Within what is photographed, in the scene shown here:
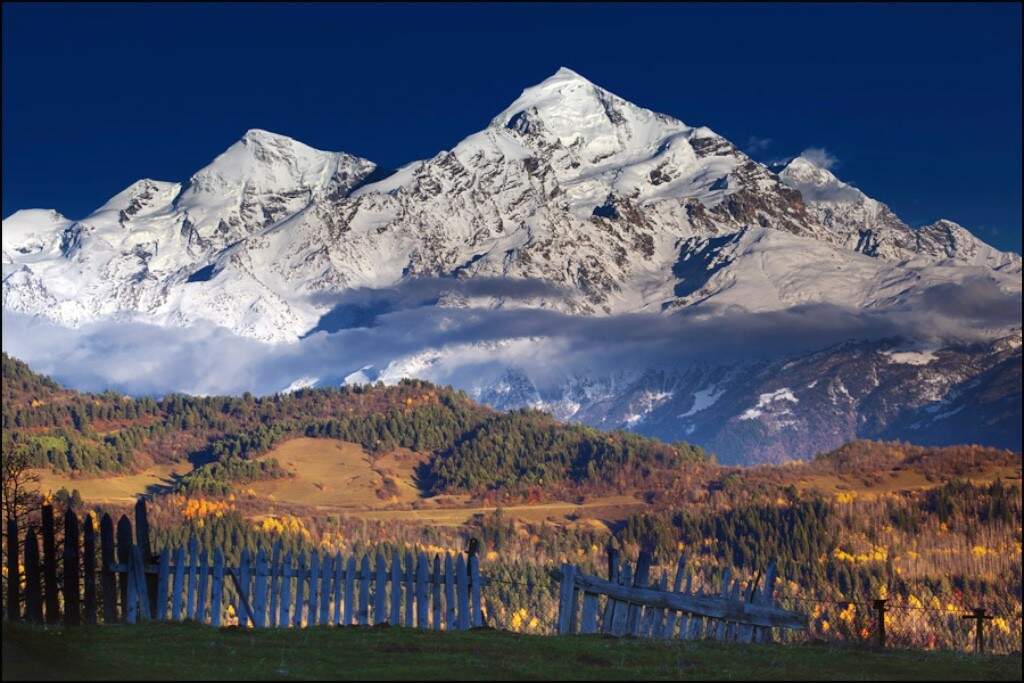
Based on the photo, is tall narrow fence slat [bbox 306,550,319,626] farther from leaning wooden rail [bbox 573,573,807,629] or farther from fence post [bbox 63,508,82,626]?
leaning wooden rail [bbox 573,573,807,629]

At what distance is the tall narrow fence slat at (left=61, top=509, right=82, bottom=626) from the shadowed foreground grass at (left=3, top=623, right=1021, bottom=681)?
1983 millimetres

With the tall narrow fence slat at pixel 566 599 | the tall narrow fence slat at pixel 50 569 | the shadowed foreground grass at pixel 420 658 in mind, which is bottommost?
the shadowed foreground grass at pixel 420 658

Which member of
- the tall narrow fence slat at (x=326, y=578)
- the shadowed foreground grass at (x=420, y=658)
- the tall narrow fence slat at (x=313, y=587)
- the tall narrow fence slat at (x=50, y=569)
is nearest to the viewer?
the shadowed foreground grass at (x=420, y=658)

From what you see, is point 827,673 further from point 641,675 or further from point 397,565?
point 397,565

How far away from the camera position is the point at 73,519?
39.0 meters

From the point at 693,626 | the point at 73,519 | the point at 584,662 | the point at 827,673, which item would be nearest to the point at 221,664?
the point at 584,662

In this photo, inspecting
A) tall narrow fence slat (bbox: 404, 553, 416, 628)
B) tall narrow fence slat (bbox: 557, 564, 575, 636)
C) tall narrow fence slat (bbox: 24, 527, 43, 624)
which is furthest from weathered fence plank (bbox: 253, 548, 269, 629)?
tall narrow fence slat (bbox: 557, 564, 575, 636)

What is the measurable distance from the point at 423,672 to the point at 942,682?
11.5m

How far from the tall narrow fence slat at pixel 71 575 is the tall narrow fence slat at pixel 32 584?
2.23 feet

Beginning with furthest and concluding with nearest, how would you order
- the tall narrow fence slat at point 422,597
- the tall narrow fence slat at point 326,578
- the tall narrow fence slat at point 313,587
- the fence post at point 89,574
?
the tall narrow fence slat at point 422,597 < the tall narrow fence slat at point 326,578 < the tall narrow fence slat at point 313,587 < the fence post at point 89,574

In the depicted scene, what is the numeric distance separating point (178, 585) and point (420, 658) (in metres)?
11.4

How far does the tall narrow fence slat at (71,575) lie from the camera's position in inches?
1500

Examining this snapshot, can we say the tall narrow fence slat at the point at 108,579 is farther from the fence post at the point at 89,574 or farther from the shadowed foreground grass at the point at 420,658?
the shadowed foreground grass at the point at 420,658

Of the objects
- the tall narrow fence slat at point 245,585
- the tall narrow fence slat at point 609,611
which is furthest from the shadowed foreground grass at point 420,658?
the tall narrow fence slat at point 609,611
